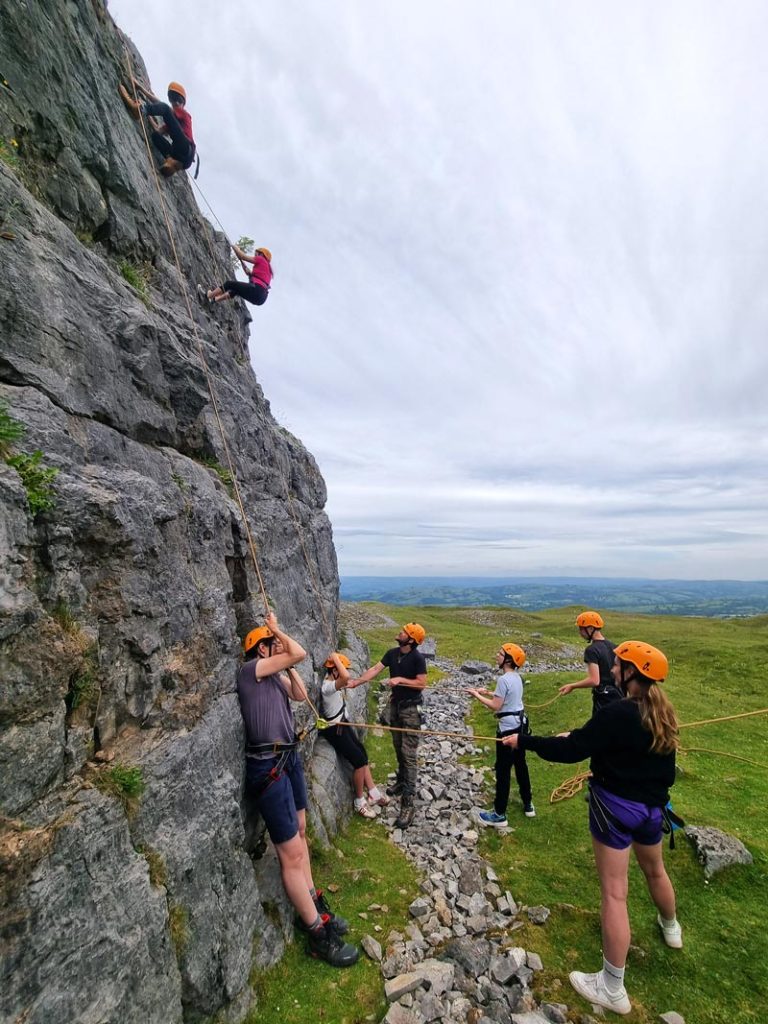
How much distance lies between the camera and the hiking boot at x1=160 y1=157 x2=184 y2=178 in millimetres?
12898

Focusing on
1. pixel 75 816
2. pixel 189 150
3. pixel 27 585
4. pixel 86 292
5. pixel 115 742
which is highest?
pixel 189 150

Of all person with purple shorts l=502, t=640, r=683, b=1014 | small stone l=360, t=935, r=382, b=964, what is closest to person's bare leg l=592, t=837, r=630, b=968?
person with purple shorts l=502, t=640, r=683, b=1014

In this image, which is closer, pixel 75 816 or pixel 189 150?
pixel 75 816

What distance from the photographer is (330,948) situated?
25.9ft

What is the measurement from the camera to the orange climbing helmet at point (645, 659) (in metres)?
6.94

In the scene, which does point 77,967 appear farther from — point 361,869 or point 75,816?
point 361,869

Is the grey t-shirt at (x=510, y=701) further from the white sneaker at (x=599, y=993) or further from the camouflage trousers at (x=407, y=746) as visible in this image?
the white sneaker at (x=599, y=993)

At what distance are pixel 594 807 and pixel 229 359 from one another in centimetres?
1423

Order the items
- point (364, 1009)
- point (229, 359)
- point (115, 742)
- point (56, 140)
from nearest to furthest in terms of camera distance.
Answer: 1. point (115, 742)
2. point (364, 1009)
3. point (56, 140)
4. point (229, 359)

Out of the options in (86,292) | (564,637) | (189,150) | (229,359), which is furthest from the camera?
(564,637)

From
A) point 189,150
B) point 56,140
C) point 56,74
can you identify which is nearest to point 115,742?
point 56,140

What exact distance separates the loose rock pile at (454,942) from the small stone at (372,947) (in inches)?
0.9

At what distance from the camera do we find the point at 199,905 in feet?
21.9

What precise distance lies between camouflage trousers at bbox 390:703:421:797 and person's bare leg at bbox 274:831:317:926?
5371mm
